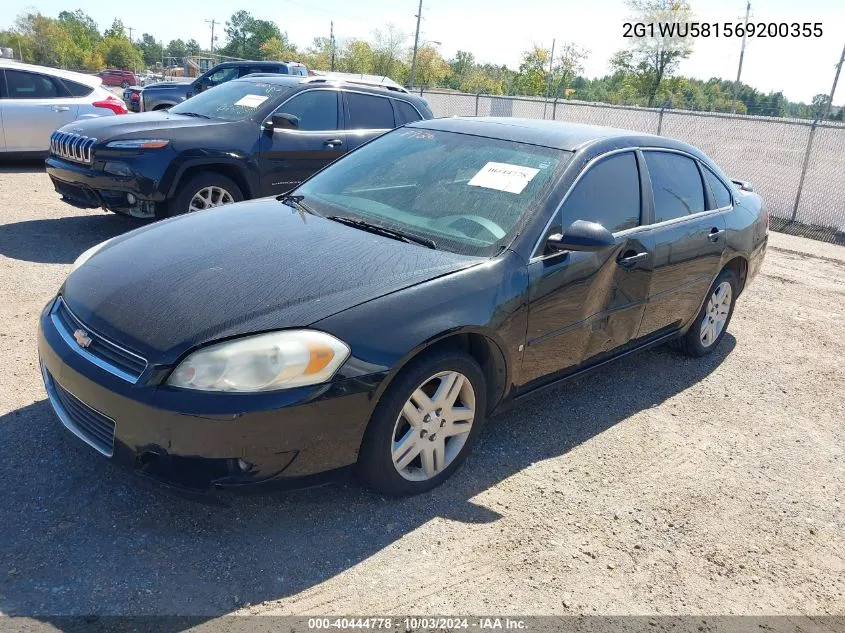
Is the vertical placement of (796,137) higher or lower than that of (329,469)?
higher

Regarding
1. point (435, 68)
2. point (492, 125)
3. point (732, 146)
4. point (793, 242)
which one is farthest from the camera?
point (435, 68)

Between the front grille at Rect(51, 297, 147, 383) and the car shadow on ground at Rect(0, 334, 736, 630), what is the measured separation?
41cm

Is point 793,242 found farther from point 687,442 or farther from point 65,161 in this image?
point 65,161

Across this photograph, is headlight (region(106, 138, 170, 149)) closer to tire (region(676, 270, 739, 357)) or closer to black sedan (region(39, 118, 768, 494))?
black sedan (region(39, 118, 768, 494))

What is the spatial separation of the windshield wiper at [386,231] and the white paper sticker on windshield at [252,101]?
4103 mm

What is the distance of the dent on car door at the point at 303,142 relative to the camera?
7.14 metres

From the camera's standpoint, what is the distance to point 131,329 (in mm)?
2709

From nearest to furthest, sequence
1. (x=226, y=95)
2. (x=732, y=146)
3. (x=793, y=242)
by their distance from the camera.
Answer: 1. (x=226, y=95)
2. (x=793, y=242)
3. (x=732, y=146)

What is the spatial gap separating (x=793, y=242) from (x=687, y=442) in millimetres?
7929

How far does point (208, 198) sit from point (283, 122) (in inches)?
41.9

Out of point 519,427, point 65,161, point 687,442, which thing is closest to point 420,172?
point 519,427

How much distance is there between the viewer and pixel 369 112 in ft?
25.9

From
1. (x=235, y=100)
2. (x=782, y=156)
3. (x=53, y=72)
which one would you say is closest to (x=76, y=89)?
(x=53, y=72)

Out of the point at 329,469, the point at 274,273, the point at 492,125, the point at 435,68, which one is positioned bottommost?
the point at 329,469
